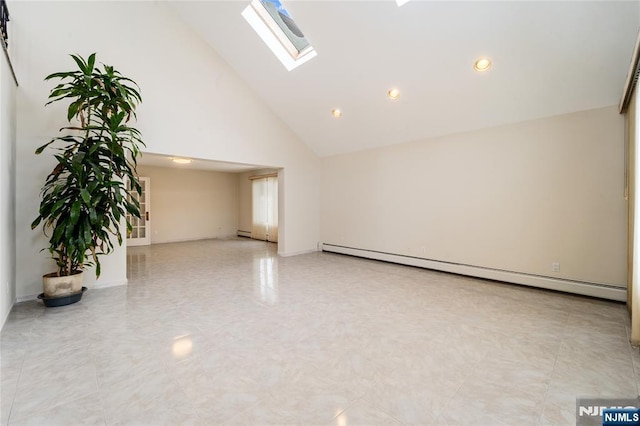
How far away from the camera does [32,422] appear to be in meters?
1.54

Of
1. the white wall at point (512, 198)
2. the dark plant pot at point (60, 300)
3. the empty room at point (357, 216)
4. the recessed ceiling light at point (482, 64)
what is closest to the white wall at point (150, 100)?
the empty room at point (357, 216)

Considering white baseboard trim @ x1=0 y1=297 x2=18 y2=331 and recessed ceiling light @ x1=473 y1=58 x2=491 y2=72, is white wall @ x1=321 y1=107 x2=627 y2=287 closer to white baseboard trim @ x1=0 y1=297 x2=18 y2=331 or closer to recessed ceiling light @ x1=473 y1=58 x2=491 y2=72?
recessed ceiling light @ x1=473 y1=58 x2=491 y2=72

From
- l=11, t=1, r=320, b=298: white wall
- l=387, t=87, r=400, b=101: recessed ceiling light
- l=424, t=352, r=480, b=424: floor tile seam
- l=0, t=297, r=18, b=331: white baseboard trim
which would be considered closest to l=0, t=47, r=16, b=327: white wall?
l=0, t=297, r=18, b=331: white baseboard trim

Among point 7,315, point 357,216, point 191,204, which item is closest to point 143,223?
point 191,204

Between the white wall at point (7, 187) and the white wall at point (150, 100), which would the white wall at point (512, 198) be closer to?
the white wall at point (150, 100)

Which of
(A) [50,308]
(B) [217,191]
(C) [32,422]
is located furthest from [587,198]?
(B) [217,191]

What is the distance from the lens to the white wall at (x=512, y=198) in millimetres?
3490

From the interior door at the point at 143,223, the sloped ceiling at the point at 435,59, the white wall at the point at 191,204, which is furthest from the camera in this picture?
the white wall at the point at 191,204

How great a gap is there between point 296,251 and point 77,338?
4.49 meters

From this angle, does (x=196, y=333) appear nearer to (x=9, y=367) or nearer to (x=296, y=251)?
(x=9, y=367)

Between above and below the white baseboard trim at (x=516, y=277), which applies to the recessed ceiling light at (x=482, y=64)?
above

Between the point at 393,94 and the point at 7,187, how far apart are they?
16.6 feet

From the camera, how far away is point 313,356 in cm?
Result: 222

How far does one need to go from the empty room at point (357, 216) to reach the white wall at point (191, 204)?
2549mm
